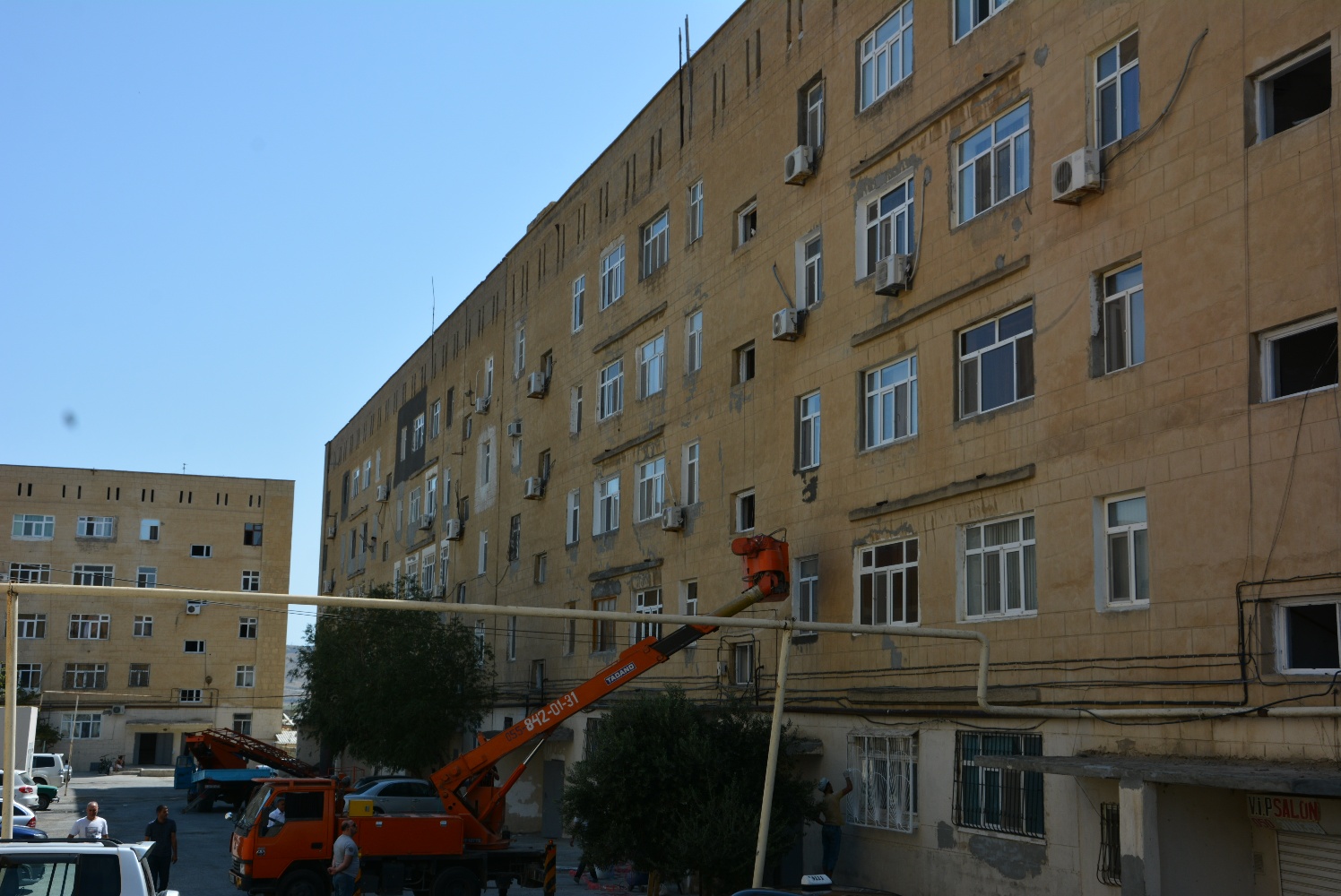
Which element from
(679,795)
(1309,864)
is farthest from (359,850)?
(1309,864)

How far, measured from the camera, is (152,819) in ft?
132

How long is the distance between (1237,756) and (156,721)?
7186 cm

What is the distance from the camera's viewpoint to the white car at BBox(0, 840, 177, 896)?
33.2 feet

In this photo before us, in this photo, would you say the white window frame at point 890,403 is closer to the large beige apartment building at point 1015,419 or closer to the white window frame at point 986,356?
the large beige apartment building at point 1015,419

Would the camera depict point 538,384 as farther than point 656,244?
Yes

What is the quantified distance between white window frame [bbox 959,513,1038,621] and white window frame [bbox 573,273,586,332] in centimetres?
1872

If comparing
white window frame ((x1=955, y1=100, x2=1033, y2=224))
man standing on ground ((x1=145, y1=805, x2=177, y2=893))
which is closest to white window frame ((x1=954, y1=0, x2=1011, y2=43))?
white window frame ((x1=955, y1=100, x2=1033, y2=224))

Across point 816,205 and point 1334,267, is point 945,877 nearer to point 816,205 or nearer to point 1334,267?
point 1334,267

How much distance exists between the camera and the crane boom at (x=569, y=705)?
22.3m

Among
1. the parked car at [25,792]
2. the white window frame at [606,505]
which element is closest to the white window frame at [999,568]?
the white window frame at [606,505]

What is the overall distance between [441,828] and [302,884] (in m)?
2.31

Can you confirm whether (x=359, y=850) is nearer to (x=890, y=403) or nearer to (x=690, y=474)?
(x=890, y=403)

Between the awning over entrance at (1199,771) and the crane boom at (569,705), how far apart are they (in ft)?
21.3

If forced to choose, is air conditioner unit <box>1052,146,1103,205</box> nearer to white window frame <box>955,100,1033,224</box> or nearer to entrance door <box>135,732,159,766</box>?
white window frame <box>955,100,1033,224</box>
